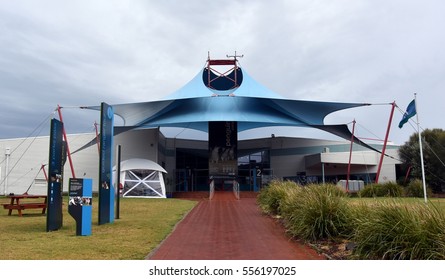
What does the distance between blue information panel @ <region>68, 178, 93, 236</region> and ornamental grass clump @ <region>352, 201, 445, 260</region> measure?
5.94 meters

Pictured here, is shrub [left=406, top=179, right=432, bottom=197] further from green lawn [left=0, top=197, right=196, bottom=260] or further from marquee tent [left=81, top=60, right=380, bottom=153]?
green lawn [left=0, top=197, right=196, bottom=260]

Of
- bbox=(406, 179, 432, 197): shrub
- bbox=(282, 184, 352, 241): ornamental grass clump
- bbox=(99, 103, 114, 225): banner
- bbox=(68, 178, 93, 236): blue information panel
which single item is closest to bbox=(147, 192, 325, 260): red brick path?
bbox=(282, 184, 352, 241): ornamental grass clump

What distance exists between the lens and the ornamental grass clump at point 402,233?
16.5 ft

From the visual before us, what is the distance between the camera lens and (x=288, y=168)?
42812 mm

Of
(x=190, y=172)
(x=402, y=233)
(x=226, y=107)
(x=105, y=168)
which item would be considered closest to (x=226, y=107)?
(x=226, y=107)

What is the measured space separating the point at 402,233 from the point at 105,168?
8429 mm

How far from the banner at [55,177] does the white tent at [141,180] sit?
60.7ft

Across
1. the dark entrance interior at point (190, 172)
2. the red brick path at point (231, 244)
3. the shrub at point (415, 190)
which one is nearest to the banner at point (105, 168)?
the red brick path at point (231, 244)

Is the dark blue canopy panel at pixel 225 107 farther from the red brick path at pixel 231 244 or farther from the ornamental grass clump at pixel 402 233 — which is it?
the ornamental grass clump at pixel 402 233

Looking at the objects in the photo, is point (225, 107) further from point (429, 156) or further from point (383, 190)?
point (429, 156)

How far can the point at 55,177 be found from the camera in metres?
9.87

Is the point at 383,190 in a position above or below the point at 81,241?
above

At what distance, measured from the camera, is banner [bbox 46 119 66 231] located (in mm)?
9539

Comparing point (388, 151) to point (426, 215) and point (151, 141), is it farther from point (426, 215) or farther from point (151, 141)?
point (426, 215)
